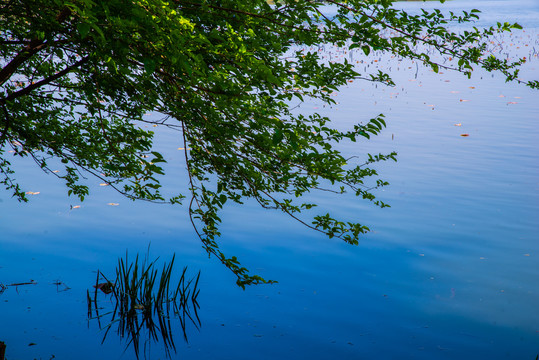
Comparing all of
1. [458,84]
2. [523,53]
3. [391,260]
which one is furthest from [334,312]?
[523,53]

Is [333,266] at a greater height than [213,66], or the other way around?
[213,66]

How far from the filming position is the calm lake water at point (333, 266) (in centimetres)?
603

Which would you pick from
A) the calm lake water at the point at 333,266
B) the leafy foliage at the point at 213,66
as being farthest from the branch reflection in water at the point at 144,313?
the leafy foliage at the point at 213,66

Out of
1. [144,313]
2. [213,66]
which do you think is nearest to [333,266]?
[144,313]

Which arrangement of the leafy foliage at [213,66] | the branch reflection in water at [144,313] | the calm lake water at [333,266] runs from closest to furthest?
1. the leafy foliage at [213,66]
2. the branch reflection in water at [144,313]
3. the calm lake water at [333,266]

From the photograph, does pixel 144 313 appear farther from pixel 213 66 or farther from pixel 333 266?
pixel 213 66

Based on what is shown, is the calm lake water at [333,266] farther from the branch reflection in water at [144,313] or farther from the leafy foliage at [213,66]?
the leafy foliage at [213,66]

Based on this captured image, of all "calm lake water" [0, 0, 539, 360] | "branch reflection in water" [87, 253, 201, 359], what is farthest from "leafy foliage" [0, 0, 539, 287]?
"calm lake water" [0, 0, 539, 360]

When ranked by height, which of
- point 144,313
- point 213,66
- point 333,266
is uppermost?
point 213,66

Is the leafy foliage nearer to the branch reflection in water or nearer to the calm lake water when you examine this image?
the branch reflection in water

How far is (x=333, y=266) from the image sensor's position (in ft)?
25.5

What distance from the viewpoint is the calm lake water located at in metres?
6.03

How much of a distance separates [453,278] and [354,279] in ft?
4.19

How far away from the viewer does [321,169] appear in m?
4.07
